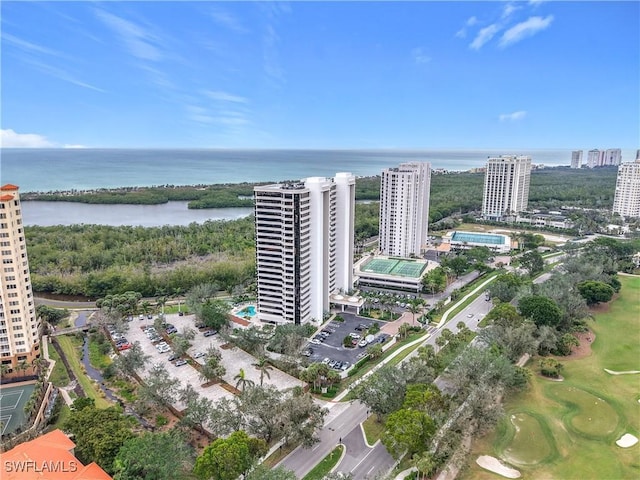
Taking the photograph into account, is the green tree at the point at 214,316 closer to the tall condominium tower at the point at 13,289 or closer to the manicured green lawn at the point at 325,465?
the tall condominium tower at the point at 13,289

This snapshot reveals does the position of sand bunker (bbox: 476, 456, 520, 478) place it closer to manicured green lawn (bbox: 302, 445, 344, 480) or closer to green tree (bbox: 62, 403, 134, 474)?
manicured green lawn (bbox: 302, 445, 344, 480)

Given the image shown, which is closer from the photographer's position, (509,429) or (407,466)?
(407,466)

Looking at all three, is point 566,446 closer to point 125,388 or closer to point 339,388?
point 339,388

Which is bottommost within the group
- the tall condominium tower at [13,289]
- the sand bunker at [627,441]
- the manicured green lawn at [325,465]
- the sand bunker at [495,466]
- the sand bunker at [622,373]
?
the sand bunker at [627,441]

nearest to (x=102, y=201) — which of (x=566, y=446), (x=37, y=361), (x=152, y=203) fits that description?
(x=152, y=203)

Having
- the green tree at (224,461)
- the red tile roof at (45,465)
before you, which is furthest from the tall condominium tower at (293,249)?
the red tile roof at (45,465)

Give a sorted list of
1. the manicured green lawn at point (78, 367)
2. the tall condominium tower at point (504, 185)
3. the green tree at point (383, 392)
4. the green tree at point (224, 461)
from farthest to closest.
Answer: the tall condominium tower at point (504, 185) < the manicured green lawn at point (78, 367) < the green tree at point (383, 392) < the green tree at point (224, 461)
